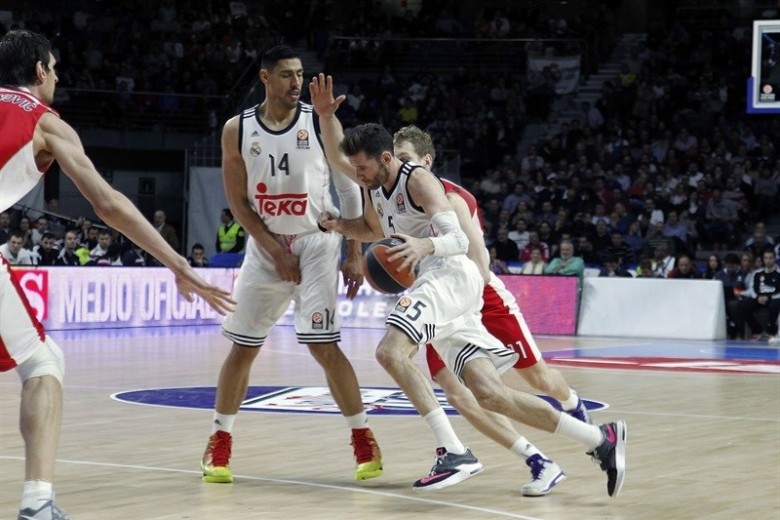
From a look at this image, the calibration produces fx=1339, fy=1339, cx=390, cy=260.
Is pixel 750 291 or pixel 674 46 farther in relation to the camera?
pixel 674 46

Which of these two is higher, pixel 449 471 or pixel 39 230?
pixel 39 230

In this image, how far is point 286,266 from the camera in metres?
6.61

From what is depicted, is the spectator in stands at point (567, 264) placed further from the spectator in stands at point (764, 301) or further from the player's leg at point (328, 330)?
the player's leg at point (328, 330)

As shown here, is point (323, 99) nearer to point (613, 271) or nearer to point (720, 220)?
point (613, 271)

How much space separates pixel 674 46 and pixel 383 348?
20793mm

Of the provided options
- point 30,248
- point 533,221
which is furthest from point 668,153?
point 30,248

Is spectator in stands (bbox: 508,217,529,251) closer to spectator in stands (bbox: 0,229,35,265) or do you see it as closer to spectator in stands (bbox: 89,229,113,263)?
spectator in stands (bbox: 89,229,113,263)

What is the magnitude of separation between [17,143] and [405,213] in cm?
222

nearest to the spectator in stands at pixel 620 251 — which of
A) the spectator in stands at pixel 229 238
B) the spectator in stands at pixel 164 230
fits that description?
the spectator in stands at pixel 229 238

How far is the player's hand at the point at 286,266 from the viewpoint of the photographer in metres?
6.61

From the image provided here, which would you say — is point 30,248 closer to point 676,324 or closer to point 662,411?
point 676,324

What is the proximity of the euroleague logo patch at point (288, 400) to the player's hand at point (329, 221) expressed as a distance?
2.90 m

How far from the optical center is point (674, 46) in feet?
84.1

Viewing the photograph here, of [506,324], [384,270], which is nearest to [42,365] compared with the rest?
[384,270]
